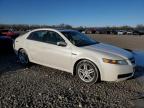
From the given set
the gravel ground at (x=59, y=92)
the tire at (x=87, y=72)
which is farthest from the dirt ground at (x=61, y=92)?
the tire at (x=87, y=72)

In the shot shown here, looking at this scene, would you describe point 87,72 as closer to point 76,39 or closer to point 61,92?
point 61,92

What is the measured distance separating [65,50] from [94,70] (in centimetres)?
113

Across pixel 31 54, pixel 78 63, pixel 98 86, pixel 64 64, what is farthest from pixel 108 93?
pixel 31 54

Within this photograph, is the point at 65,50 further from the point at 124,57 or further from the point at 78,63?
the point at 124,57

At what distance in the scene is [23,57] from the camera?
8242 millimetres

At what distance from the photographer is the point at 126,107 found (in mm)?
4414

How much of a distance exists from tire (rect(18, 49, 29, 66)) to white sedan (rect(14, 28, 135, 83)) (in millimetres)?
86

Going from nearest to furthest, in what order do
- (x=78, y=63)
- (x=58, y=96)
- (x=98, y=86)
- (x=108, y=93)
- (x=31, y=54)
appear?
(x=58, y=96)
(x=108, y=93)
(x=98, y=86)
(x=78, y=63)
(x=31, y=54)

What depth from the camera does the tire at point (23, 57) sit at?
811cm

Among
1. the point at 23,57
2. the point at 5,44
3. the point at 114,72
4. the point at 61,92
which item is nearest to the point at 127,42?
the point at 5,44

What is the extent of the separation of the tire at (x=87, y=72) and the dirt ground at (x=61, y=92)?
17cm

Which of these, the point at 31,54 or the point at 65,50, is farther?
the point at 31,54

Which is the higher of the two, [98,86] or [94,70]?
[94,70]

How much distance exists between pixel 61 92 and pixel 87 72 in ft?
Result: 3.88
